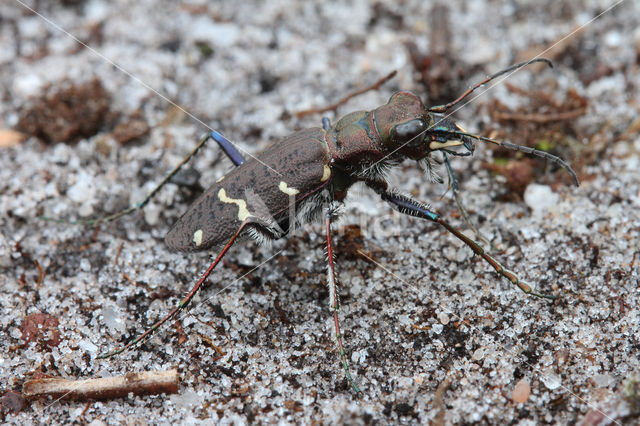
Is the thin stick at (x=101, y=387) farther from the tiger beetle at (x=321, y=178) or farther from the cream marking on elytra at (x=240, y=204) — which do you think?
the cream marking on elytra at (x=240, y=204)

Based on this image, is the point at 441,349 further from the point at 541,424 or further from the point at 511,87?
the point at 511,87

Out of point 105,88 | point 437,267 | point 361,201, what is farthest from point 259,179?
point 105,88

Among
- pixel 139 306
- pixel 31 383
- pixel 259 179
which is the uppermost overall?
pixel 259 179

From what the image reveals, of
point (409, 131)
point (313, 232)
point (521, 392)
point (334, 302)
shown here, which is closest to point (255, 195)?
point (313, 232)

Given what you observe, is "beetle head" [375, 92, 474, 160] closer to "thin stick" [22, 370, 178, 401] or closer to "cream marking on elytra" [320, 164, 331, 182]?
"cream marking on elytra" [320, 164, 331, 182]

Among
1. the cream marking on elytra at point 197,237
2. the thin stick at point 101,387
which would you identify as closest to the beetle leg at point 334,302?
the cream marking on elytra at point 197,237

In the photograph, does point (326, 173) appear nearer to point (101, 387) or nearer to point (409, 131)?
point (409, 131)

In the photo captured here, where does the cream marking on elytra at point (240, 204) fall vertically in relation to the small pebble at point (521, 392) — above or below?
above
